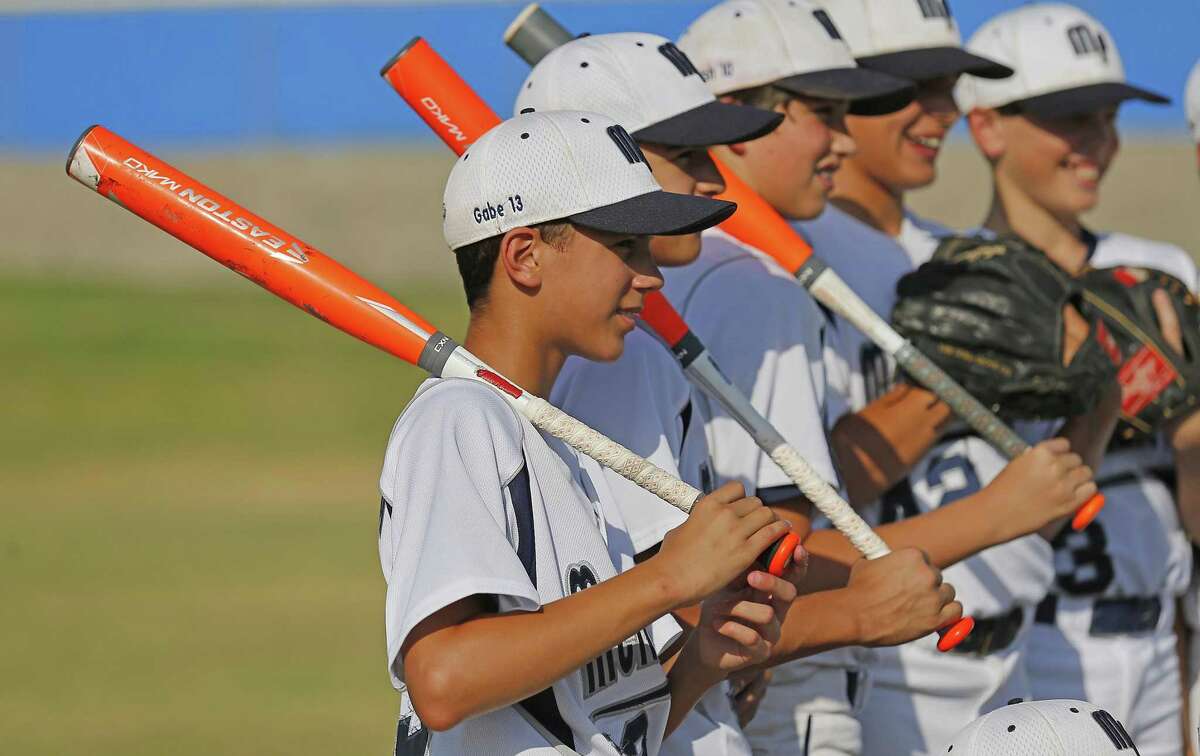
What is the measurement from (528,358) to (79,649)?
6.85 metres

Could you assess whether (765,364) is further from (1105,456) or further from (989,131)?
(989,131)

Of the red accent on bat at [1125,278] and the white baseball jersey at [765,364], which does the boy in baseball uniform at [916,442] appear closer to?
the white baseball jersey at [765,364]

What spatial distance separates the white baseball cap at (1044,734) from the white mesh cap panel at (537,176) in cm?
103

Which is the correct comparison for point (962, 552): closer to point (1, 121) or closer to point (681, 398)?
point (681, 398)

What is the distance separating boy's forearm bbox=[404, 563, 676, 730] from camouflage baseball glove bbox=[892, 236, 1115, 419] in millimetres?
1613

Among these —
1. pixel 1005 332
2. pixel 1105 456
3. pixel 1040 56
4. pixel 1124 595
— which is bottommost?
pixel 1124 595

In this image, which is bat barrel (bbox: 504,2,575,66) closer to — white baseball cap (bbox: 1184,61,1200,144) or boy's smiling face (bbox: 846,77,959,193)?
boy's smiling face (bbox: 846,77,959,193)

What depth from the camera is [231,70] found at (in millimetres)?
21891

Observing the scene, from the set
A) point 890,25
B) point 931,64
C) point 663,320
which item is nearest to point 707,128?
point 663,320

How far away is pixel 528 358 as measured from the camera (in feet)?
9.52

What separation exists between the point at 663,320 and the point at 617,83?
479 mm

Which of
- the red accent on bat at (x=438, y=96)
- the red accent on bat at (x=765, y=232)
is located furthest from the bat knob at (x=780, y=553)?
the red accent on bat at (x=438, y=96)

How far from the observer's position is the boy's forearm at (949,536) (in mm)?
3594

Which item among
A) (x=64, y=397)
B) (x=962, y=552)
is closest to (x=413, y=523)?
(x=962, y=552)
